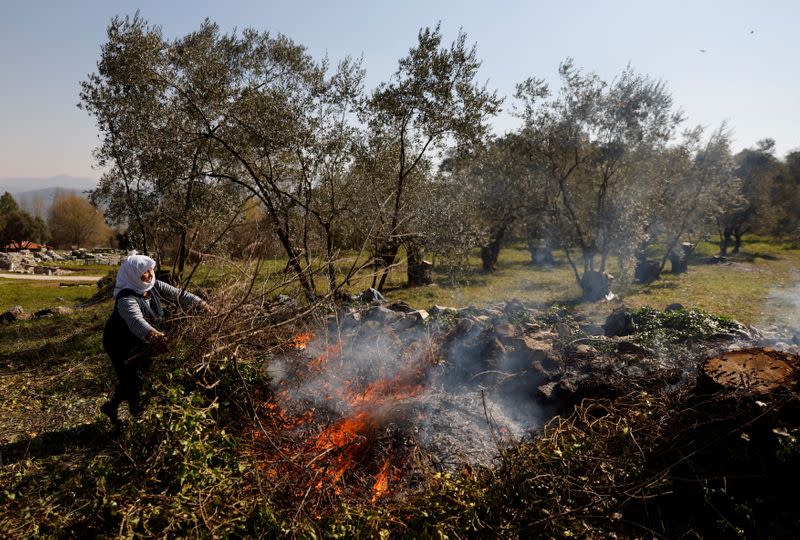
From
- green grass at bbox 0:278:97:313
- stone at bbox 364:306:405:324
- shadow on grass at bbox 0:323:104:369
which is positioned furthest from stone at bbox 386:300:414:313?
green grass at bbox 0:278:97:313

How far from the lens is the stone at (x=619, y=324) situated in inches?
355

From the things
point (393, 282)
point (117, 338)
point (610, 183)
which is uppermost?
point (610, 183)

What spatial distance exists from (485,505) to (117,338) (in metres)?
4.44

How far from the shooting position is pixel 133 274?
511cm

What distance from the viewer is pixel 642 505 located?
12.3ft

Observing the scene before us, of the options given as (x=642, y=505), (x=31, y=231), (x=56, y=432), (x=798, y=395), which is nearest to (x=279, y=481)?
(x=642, y=505)

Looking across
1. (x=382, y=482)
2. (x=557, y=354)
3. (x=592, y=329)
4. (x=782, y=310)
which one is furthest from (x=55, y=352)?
(x=782, y=310)

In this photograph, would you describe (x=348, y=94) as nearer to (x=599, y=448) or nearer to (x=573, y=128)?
(x=573, y=128)

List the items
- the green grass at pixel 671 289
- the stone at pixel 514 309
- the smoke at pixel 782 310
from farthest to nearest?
the green grass at pixel 671 289
the smoke at pixel 782 310
the stone at pixel 514 309

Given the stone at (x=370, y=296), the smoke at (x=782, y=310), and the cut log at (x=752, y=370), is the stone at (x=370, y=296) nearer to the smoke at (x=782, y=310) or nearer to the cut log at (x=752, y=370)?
the cut log at (x=752, y=370)

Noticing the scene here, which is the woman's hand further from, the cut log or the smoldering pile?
the cut log

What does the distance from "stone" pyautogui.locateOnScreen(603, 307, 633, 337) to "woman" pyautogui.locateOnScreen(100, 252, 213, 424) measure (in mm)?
7738

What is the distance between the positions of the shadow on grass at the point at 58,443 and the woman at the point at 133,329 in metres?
0.39

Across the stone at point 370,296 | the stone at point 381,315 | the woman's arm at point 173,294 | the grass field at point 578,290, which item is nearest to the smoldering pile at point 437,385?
the stone at point 381,315
